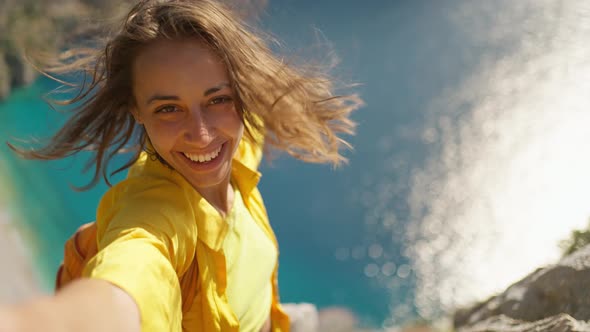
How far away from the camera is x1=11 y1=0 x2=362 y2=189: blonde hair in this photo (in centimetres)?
127

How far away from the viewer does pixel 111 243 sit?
1000mm

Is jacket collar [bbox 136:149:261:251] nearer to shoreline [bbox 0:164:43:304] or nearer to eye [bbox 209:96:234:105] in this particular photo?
eye [bbox 209:96:234:105]

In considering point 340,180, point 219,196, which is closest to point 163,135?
point 219,196

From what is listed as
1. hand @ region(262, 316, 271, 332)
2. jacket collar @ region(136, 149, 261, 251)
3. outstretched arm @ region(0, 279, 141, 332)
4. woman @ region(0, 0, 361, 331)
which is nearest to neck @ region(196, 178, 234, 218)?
woman @ region(0, 0, 361, 331)

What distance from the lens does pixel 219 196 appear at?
1.52 m

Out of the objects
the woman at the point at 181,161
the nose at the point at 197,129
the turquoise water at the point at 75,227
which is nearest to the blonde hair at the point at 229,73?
the woman at the point at 181,161

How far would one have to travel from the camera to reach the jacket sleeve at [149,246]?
903mm

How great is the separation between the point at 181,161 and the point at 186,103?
0.48ft

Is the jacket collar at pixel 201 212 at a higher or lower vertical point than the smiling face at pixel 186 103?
lower

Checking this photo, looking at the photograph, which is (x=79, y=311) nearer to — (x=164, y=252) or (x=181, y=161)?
(x=164, y=252)

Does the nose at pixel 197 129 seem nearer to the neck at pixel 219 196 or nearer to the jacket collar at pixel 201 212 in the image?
the jacket collar at pixel 201 212

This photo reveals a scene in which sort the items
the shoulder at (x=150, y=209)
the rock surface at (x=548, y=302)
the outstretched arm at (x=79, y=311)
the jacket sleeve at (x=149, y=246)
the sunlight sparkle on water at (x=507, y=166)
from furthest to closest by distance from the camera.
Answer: the sunlight sparkle on water at (x=507, y=166) < the rock surface at (x=548, y=302) < the shoulder at (x=150, y=209) < the jacket sleeve at (x=149, y=246) < the outstretched arm at (x=79, y=311)

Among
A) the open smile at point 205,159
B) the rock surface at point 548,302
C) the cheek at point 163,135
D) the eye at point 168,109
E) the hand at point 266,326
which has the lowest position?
the hand at point 266,326

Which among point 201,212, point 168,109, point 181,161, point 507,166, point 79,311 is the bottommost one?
point 79,311
